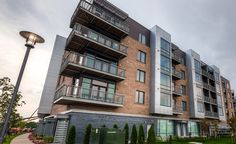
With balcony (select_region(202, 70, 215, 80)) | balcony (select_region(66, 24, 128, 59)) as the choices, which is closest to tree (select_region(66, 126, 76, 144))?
balcony (select_region(66, 24, 128, 59))

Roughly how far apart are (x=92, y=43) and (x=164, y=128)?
15936mm

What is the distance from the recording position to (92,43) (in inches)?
660

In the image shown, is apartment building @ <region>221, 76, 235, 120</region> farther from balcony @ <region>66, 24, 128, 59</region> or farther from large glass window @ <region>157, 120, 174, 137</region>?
balcony @ <region>66, 24, 128, 59</region>

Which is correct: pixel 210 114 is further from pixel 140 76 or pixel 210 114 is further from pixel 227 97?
pixel 227 97

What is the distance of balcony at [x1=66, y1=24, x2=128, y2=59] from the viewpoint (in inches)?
632

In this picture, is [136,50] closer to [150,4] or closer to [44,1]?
[150,4]

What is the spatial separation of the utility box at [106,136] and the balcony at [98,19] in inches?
470

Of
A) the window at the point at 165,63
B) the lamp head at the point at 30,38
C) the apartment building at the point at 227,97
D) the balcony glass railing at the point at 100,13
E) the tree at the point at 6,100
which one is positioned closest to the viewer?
the lamp head at the point at 30,38

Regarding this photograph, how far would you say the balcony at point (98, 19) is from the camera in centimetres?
1682

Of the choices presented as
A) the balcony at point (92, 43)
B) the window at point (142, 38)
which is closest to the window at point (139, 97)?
the balcony at point (92, 43)

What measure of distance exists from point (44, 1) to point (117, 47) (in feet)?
29.4

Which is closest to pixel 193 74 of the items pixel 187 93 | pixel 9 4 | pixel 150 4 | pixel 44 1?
pixel 187 93

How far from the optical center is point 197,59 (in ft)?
109

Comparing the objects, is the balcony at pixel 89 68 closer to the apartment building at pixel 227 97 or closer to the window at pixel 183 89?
the window at pixel 183 89
